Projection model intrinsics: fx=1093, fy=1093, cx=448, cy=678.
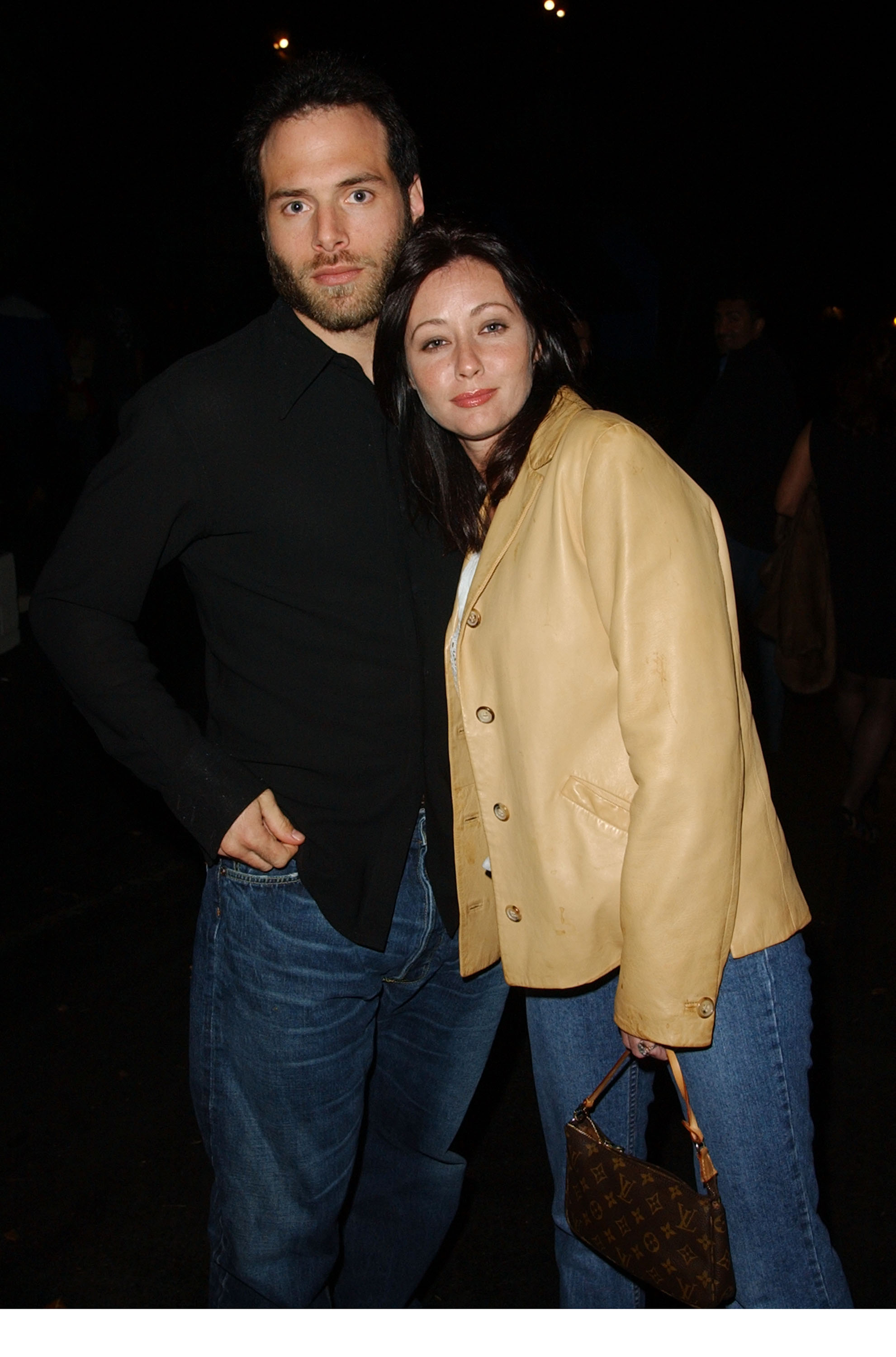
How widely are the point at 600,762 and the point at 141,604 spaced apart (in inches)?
33.2

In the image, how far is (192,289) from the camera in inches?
675

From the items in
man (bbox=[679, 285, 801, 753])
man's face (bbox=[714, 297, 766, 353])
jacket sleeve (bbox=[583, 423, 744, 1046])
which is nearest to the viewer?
jacket sleeve (bbox=[583, 423, 744, 1046])

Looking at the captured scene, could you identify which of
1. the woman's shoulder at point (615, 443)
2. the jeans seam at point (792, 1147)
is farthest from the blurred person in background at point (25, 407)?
the jeans seam at point (792, 1147)

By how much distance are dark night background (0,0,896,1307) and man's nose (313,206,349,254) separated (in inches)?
34.4

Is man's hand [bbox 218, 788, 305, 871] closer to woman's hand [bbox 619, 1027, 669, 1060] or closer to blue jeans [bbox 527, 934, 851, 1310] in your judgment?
woman's hand [bbox 619, 1027, 669, 1060]

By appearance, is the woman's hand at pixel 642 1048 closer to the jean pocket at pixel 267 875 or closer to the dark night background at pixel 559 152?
the jean pocket at pixel 267 875

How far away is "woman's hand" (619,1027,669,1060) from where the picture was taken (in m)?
1.78

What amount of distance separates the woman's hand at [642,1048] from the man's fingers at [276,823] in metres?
0.63

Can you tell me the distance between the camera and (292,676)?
199cm

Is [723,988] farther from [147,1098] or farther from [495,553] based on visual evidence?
[147,1098]

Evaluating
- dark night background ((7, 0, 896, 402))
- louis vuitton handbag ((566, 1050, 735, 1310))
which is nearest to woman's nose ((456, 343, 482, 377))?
louis vuitton handbag ((566, 1050, 735, 1310))

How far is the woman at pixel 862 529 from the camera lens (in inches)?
182

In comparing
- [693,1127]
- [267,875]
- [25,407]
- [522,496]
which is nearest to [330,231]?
[522,496]

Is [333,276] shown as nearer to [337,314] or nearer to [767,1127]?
[337,314]
